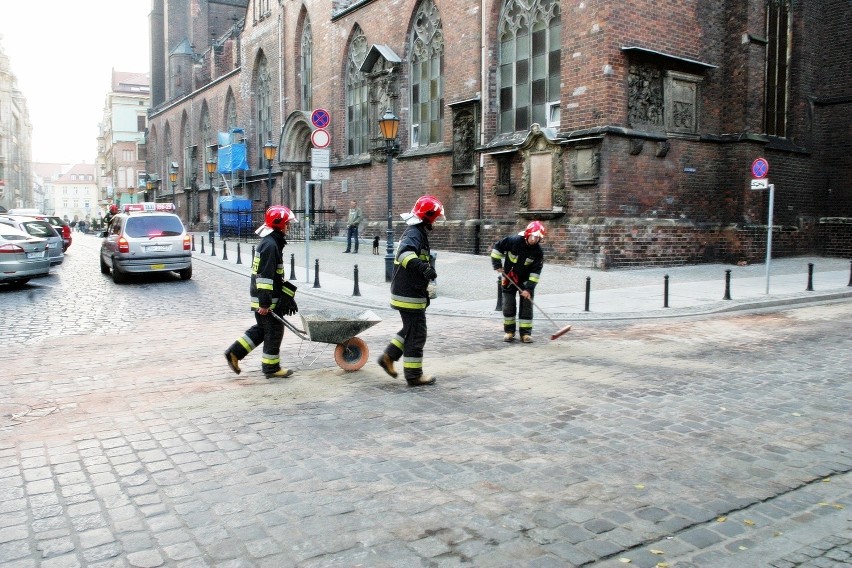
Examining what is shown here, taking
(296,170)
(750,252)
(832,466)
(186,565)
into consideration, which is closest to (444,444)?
(186,565)

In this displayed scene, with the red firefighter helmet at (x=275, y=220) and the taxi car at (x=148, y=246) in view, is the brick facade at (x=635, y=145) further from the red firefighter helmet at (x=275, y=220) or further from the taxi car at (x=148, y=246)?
the red firefighter helmet at (x=275, y=220)

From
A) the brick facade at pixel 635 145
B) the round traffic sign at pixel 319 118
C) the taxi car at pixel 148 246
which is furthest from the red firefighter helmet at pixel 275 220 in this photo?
the brick facade at pixel 635 145

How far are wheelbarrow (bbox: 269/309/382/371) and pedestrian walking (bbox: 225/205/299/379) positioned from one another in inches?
4.9

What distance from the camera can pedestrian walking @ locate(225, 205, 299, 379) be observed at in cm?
705

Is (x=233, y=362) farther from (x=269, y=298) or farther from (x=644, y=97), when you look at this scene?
(x=644, y=97)

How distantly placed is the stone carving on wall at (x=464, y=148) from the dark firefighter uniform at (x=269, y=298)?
1640cm

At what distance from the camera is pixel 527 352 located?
8766 millimetres

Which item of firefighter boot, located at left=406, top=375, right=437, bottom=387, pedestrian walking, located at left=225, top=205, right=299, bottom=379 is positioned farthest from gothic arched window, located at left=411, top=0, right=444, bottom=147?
firefighter boot, located at left=406, top=375, right=437, bottom=387

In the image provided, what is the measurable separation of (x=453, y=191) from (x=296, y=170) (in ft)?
50.9

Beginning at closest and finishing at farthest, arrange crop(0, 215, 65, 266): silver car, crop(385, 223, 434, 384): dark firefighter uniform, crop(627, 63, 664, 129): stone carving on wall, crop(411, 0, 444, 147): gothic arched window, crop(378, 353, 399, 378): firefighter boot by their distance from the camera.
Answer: crop(385, 223, 434, 384): dark firefighter uniform → crop(378, 353, 399, 378): firefighter boot → crop(627, 63, 664, 129): stone carving on wall → crop(0, 215, 65, 266): silver car → crop(411, 0, 444, 147): gothic arched window

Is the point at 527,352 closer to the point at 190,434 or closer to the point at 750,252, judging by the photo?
the point at 190,434

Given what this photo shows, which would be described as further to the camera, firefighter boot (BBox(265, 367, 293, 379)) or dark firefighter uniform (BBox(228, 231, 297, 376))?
firefighter boot (BBox(265, 367, 293, 379))

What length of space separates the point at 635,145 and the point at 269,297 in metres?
13.8

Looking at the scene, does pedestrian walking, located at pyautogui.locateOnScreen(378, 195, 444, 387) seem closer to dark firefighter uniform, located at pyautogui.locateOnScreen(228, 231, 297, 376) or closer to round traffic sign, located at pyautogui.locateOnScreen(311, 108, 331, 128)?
dark firefighter uniform, located at pyautogui.locateOnScreen(228, 231, 297, 376)
